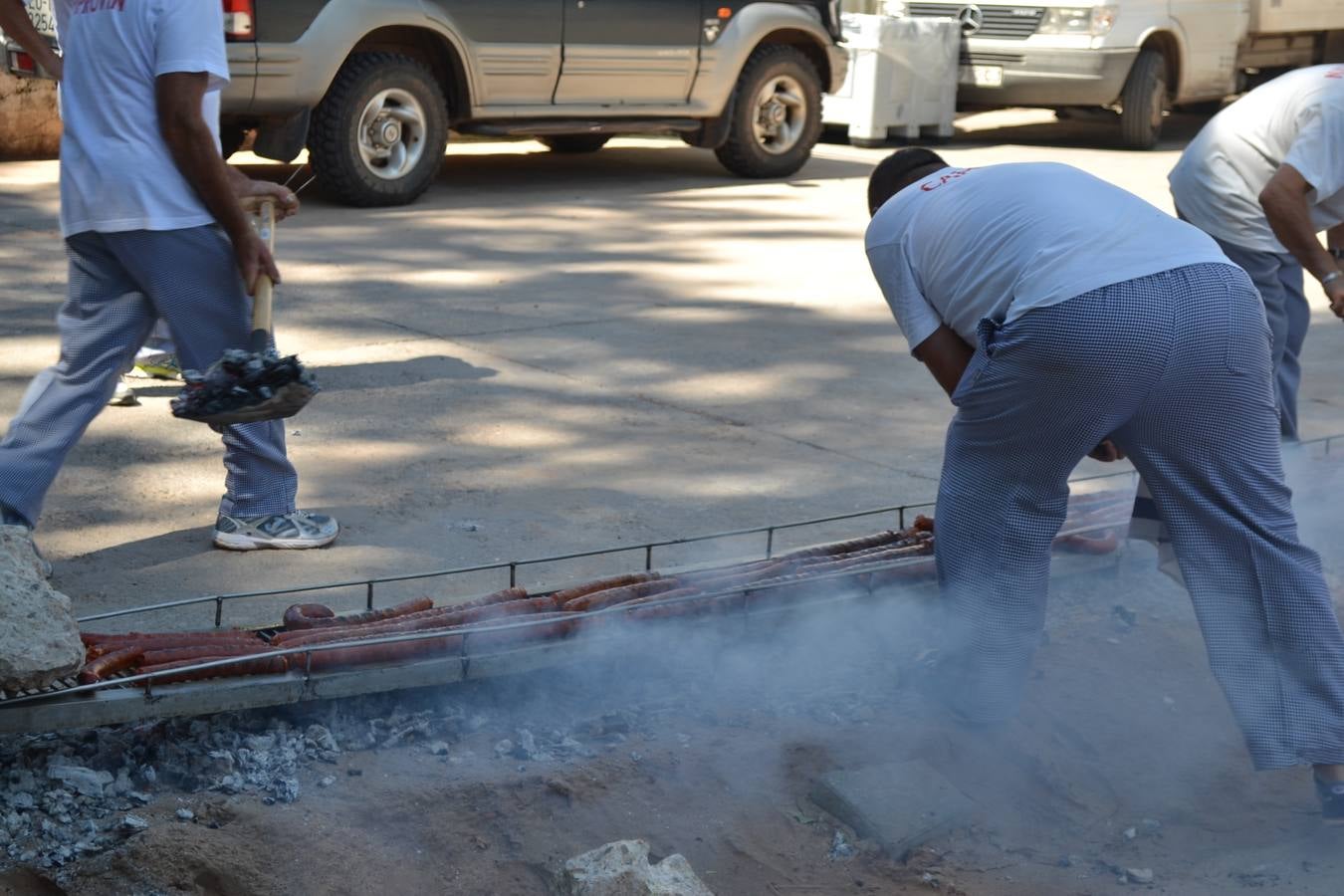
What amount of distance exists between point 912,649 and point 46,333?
14.4ft

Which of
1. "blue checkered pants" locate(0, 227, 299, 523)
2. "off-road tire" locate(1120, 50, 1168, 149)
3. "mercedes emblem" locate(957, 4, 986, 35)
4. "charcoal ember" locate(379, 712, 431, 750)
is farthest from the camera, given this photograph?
"off-road tire" locate(1120, 50, 1168, 149)

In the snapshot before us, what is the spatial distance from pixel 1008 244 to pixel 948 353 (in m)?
0.28

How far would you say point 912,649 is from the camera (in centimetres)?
417

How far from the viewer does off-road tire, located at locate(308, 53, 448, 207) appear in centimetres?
980

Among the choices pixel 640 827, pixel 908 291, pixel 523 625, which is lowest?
pixel 640 827

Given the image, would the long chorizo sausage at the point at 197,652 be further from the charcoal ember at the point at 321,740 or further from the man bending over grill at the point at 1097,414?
the man bending over grill at the point at 1097,414

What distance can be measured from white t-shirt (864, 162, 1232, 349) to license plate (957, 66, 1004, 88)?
38.1 ft

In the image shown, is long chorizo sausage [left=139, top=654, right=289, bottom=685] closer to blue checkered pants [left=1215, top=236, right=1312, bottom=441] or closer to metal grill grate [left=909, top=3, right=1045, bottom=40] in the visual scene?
blue checkered pants [left=1215, top=236, right=1312, bottom=441]

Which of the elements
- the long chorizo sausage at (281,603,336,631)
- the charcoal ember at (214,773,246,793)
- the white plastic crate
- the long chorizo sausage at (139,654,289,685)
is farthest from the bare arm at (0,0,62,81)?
the white plastic crate

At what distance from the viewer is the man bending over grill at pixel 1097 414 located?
10.2ft

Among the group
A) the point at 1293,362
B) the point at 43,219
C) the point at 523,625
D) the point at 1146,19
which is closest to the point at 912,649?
the point at 523,625

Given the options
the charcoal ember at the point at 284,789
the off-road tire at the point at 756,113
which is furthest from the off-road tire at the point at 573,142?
the charcoal ember at the point at 284,789

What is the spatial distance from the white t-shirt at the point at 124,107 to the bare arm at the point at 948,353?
79.9 inches

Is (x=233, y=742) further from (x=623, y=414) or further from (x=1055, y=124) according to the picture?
(x=1055, y=124)
